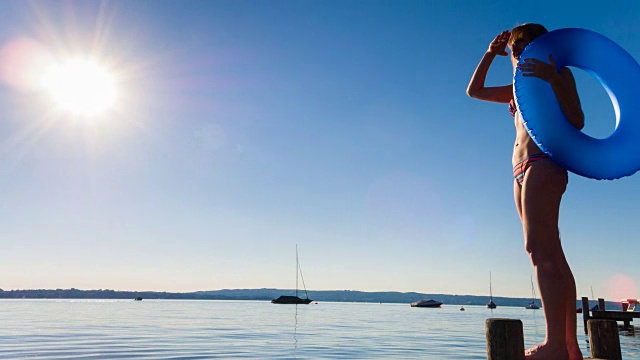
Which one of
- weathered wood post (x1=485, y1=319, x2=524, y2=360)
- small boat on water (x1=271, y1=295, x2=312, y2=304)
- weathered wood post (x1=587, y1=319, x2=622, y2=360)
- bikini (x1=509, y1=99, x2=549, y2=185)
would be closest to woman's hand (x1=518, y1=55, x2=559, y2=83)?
bikini (x1=509, y1=99, x2=549, y2=185)

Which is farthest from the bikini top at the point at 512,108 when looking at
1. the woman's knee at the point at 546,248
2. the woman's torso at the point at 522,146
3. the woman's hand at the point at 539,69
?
the woman's knee at the point at 546,248

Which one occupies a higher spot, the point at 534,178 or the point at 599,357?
the point at 534,178

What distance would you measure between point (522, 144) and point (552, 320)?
4.11 ft

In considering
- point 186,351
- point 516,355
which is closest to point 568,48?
point 516,355

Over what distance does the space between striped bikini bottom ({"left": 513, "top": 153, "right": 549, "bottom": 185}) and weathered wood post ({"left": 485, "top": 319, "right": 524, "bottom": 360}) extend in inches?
43.9

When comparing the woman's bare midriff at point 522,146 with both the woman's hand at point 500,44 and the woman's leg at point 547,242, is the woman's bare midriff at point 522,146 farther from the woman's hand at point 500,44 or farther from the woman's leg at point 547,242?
the woman's hand at point 500,44

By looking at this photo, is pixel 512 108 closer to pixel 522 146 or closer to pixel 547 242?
pixel 522 146

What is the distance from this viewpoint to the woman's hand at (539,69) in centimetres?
338

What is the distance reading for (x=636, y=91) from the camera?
3.53m

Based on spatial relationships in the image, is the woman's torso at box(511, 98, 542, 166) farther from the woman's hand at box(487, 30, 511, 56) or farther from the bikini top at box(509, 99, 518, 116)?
the woman's hand at box(487, 30, 511, 56)

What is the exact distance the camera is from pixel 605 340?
147 inches

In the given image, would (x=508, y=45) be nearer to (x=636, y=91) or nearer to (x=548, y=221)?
(x=636, y=91)

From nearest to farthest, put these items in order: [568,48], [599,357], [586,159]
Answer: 1. [586,159]
2. [568,48]
3. [599,357]

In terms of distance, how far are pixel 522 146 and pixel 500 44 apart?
1.00m
